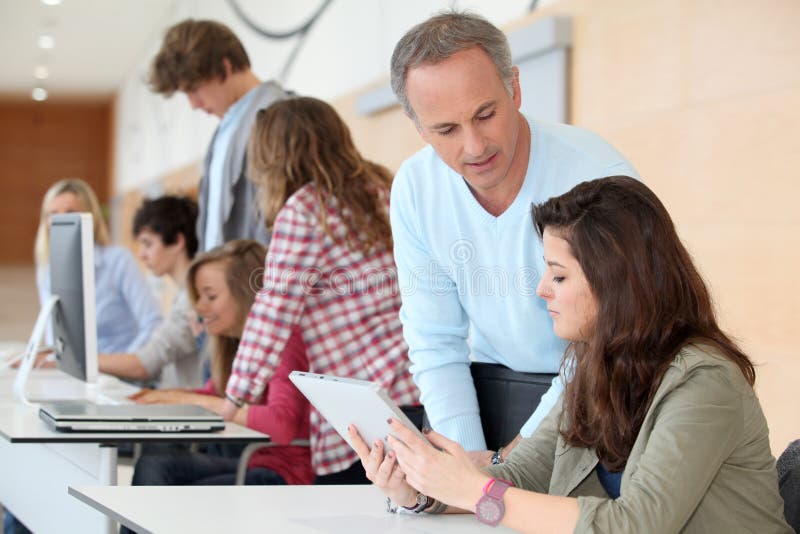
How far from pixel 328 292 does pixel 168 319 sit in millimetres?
1249

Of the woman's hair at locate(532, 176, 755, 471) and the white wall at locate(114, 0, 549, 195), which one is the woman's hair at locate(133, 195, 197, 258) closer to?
the white wall at locate(114, 0, 549, 195)

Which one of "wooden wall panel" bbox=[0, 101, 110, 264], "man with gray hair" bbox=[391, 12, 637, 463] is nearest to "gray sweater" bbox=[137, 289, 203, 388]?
"man with gray hair" bbox=[391, 12, 637, 463]

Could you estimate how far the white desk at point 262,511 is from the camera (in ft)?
4.95

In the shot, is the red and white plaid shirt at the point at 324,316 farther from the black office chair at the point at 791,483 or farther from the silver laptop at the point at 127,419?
the black office chair at the point at 791,483

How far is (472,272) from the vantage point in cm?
205

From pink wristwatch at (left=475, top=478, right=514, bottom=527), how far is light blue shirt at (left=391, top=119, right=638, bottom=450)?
0.42 meters

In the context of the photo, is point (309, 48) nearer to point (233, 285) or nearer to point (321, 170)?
point (233, 285)

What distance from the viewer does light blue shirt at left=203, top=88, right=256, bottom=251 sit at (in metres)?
3.70

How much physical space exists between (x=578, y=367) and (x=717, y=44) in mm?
1595

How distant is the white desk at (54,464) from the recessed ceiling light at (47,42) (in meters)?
9.61

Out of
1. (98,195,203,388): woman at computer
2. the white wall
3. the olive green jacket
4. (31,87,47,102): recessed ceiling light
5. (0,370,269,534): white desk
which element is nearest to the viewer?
the olive green jacket

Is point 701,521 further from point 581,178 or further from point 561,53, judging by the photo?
point 561,53

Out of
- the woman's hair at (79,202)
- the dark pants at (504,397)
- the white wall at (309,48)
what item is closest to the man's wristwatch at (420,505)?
the dark pants at (504,397)

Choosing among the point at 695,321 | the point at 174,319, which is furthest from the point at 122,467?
the point at 695,321
